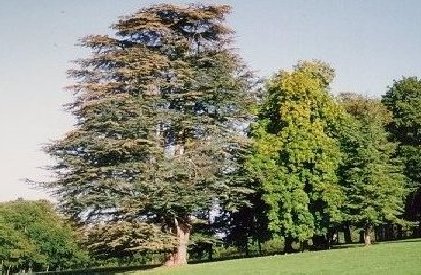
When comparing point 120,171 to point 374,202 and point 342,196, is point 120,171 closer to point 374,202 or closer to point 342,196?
point 342,196

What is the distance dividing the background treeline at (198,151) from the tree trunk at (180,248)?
9 centimetres

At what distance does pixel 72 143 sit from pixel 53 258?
240 ft

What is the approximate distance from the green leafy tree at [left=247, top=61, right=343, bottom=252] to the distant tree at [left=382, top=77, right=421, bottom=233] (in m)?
11.7

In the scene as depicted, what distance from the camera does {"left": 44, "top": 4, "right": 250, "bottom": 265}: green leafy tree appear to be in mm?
33688

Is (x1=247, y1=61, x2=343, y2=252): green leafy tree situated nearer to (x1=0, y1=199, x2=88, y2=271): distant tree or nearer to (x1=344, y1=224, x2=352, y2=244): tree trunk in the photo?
(x1=344, y1=224, x2=352, y2=244): tree trunk

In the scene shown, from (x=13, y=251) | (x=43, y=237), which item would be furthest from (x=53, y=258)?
(x=13, y=251)

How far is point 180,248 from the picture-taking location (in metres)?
37.4

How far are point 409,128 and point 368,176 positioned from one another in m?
14.3

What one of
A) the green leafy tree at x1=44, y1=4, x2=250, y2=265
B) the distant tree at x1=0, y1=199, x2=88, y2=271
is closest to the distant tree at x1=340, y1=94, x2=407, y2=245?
the green leafy tree at x1=44, y1=4, x2=250, y2=265

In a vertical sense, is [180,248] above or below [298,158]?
below

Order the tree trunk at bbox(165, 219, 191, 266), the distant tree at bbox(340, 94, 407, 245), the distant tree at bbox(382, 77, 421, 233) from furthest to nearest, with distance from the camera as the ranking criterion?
the distant tree at bbox(382, 77, 421, 233) → the distant tree at bbox(340, 94, 407, 245) → the tree trunk at bbox(165, 219, 191, 266)

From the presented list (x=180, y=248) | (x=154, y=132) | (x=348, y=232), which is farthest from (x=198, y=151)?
(x=348, y=232)

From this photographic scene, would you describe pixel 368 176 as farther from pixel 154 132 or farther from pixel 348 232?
pixel 154 132

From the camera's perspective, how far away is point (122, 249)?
115 ft
